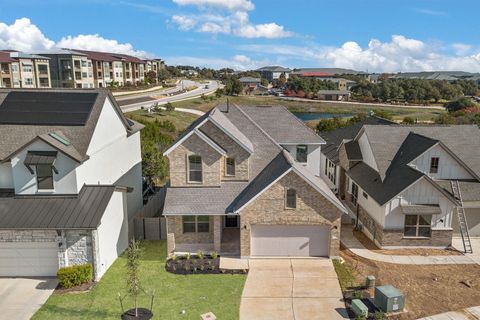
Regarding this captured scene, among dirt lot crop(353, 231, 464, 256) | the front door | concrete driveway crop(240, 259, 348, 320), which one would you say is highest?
the front door

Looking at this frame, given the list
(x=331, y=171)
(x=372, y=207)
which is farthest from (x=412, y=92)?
(x=372, y=207)

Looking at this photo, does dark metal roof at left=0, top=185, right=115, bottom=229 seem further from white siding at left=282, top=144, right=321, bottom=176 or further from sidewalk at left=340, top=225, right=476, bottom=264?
sidewalk at left=340, top=225, right=476, bottom=264

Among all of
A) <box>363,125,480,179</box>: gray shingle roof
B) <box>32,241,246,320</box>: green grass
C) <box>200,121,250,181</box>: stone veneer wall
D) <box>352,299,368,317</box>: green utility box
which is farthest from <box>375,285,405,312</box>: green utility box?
<box>363,125,480,179</box>: gray shingle roof

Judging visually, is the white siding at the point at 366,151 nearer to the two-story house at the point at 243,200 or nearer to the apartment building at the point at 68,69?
the two-story house at the point at 243,200

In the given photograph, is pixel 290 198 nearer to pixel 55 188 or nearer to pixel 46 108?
pixel 55 188

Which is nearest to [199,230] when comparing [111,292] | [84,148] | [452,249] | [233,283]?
[233,283]
